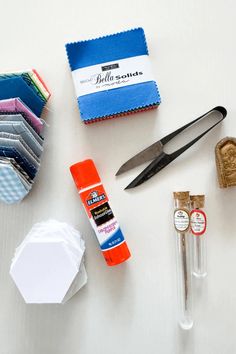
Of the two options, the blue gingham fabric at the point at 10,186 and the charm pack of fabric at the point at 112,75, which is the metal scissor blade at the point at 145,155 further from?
the blue gingham fabric at the point at 10,186

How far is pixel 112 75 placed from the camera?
63 centimetres

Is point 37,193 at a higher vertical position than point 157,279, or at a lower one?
higher

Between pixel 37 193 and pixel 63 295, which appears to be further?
pixel 37 193

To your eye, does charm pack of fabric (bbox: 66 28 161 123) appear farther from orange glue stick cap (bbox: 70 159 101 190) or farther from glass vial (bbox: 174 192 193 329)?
glass vial (bbox: 174 192 193 329)

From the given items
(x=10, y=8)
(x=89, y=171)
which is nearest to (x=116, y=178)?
(x=89, y=171)

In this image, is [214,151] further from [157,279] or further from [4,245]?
[4,245]

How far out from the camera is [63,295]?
566mm

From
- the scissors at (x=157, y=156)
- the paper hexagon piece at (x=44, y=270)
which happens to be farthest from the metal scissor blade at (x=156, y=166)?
the paper hexagon piece at (x=44, y=270)

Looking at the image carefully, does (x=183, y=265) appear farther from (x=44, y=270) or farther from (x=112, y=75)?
(x=112, y=75)

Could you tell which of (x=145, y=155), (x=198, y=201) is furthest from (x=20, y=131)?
(x=198, y=201)

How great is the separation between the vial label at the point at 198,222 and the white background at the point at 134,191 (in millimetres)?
35

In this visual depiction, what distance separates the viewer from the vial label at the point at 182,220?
1.99ft

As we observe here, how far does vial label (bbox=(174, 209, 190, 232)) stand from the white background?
0.11ft

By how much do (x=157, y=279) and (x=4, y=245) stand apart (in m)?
0.30
